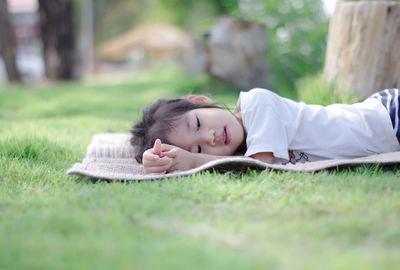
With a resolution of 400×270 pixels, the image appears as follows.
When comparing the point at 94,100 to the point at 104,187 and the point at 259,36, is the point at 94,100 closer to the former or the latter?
the point at 259,36

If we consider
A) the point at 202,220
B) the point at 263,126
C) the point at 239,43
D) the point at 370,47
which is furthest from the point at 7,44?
the point at 202,220

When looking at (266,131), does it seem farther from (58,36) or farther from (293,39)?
(58,36)

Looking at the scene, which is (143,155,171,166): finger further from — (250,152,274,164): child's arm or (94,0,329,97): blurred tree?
(94,0,329,97): blurred tree

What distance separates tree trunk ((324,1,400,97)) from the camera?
344cm

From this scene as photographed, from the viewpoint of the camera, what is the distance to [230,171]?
2146 mm

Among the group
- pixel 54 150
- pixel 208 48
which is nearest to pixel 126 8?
pixel 208 48

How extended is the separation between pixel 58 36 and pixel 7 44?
1167 millimetres

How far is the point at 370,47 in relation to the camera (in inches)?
137

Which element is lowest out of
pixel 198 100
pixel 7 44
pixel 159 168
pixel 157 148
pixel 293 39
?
pixel 159 168

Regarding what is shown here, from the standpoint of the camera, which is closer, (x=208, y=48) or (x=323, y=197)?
(x=323, y=197)

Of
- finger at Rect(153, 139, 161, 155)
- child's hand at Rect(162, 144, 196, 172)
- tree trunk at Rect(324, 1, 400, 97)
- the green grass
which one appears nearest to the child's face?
child's hand at Rect(162, 144, 196, 172)

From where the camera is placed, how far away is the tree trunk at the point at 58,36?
913 centimetres

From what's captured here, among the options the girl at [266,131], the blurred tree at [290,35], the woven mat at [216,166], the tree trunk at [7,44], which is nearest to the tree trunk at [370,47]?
the girl at [266,131]

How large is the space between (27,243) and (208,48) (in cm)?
644
